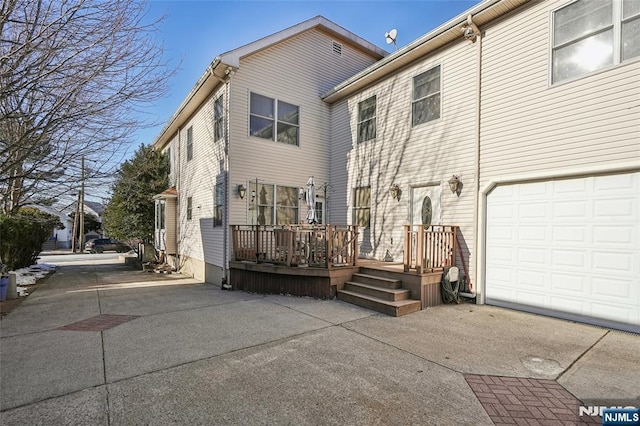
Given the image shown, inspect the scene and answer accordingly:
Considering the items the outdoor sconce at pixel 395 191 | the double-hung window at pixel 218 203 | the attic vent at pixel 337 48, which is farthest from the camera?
the attic vent at pixel 337 48

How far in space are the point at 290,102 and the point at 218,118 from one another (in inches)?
89.1

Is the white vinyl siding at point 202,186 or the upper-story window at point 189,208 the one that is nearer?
the white vinyl siding at point 202,186

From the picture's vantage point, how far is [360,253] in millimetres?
9469

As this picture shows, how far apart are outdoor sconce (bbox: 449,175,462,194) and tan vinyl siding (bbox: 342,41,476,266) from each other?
11 cm

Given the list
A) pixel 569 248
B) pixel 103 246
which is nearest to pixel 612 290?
pixel 569 248

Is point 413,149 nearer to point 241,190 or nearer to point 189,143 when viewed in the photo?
point 241,190

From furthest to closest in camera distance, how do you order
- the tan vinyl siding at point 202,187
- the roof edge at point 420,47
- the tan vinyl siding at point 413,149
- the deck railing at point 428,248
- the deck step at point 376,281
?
1. the tan vinyl siding at point 202,187
2. the tan vinyl siding at point 413,149
3. the deck step at point 376,281
4. the roof edge at point 420,47
5. the deck railing at point 428,248

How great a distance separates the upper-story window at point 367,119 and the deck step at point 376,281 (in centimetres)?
433

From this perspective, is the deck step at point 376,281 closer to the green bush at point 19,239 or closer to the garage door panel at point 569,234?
the garage door panel at point 569,234

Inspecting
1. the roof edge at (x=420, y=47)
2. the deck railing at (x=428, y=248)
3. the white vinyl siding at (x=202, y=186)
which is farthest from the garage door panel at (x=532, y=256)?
the white vinyl siding at (x=202, y=186)

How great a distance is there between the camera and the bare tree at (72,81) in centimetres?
462

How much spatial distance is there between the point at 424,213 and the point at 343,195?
3.09m

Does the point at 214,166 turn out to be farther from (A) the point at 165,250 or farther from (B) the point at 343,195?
(A) the point at 165,250

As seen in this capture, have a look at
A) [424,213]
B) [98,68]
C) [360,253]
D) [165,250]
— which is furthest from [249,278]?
[165,250]
